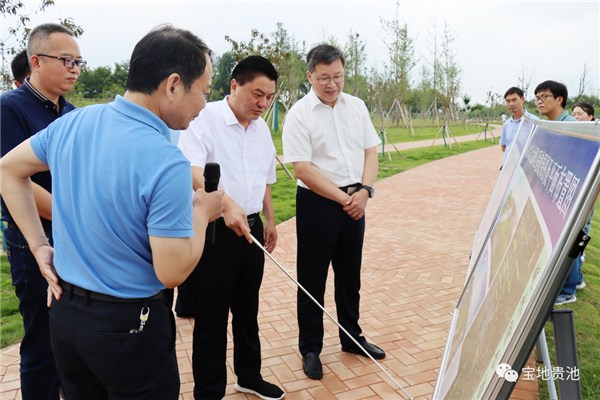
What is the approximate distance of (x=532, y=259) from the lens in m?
1.07

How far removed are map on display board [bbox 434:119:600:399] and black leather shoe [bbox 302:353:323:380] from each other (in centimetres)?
128

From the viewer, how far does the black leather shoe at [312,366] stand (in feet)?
9.32

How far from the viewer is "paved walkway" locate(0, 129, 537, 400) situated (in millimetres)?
2775

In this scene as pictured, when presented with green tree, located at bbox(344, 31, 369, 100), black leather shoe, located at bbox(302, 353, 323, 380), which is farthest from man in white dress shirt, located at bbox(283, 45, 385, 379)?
green tree, located at bbox(344, 31, 369, 100)

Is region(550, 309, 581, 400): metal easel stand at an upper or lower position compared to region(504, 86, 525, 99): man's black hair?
lower

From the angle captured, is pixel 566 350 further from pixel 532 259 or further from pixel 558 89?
pixel 558 89

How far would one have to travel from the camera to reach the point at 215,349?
2439 mm

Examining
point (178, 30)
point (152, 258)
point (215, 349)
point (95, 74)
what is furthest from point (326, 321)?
point (95, 74)

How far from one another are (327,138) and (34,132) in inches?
61.1

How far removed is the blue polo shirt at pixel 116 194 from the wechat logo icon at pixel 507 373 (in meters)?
0.82

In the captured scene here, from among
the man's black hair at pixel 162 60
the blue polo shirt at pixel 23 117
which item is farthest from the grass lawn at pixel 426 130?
the man's black hair at pixel 162 60

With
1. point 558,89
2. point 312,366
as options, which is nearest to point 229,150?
point 312,366

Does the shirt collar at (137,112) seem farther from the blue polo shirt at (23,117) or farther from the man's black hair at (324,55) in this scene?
the man's black hair at (324,55)

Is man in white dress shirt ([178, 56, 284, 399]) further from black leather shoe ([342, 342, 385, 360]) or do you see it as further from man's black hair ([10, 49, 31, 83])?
man's black hair ([10, 49, 31, 83])
